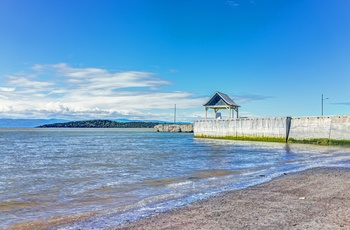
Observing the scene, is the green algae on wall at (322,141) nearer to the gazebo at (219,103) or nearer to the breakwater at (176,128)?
the gazebo at (219,103)

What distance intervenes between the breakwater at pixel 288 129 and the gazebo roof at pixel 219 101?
3.71m

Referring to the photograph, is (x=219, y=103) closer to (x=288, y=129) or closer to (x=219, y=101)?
(x=219, y=101)

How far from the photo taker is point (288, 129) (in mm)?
48281

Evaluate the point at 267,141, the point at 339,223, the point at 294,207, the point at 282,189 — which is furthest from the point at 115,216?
the point at 267,141

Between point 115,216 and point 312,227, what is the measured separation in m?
5.08

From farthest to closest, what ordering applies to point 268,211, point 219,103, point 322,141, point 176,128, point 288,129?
point 176,128, point 219,103, point 288,129, point 322,141, point 268,211

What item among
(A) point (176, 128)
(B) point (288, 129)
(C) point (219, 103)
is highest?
(C) point (219, 103)

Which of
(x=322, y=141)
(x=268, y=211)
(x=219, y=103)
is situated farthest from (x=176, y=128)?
(x=268, y=211)

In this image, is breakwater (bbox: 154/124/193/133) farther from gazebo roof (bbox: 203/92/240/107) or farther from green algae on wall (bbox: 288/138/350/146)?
green algae on wall (bbox: 288/138/350/146)

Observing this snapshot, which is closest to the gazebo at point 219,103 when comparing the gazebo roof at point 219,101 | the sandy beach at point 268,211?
the gazebo roof at point 219,101

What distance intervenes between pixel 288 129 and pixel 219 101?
19.4 m

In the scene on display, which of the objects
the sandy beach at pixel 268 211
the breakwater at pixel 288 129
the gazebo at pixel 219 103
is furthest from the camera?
the gazebo at pixel 219 103

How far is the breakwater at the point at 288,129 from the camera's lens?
4155cm

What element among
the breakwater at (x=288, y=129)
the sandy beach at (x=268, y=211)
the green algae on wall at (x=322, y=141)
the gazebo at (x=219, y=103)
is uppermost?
the gazebo at (x=219, y=103)
